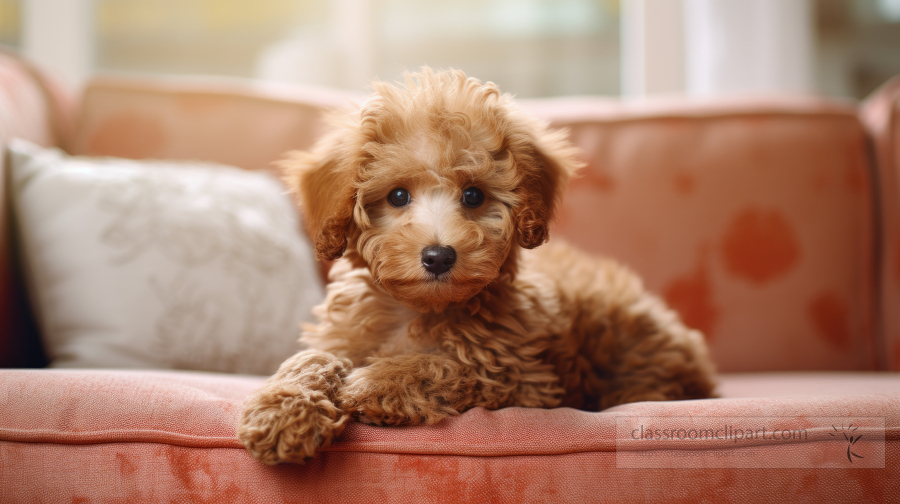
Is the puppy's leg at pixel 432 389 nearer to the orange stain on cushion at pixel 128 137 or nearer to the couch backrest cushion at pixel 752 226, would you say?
the couch backrest cushion at pixel 752 226

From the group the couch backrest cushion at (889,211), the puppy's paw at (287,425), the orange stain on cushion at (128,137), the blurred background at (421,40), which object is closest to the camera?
the puppy's paw at (287,425)

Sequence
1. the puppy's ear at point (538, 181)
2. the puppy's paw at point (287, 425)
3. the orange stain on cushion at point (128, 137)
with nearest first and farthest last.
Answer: the puppy's paw at point (287, 425) < the puppy's ear at point (538, 181) < the orange stain on cushion at point (128, 137)

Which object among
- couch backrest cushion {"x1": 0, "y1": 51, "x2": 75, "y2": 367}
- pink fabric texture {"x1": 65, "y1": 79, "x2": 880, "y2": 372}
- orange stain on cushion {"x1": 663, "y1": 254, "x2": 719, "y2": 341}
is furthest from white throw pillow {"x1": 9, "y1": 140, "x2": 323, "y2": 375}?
orange stain on cushion {"x1": 663, "y1": 254, "x2": 719, "y2": 341}

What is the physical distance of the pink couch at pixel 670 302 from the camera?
1.18 meters

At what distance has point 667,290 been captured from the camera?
247cm

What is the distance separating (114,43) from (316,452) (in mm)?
4671

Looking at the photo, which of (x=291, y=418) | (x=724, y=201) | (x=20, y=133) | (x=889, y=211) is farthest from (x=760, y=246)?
(x=20, y=133)

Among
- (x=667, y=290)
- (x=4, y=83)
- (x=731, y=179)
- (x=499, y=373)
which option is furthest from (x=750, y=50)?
(x=4, y=83)

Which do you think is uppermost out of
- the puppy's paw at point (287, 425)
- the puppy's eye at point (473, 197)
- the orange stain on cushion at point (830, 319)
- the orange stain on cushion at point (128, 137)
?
the orange stain on cushion at point (128, 137)

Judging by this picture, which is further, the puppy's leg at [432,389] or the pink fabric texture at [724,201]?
the pink fabric texture at [724,201]

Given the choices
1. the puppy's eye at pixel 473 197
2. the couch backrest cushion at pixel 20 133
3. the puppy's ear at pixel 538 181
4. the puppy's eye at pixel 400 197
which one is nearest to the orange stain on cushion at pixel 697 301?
the puppy's ear at pixel 538 181

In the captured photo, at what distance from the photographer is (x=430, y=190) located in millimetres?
1414

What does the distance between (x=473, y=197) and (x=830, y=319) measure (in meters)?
1.79

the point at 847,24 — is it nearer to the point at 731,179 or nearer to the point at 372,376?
the point at 731,179
